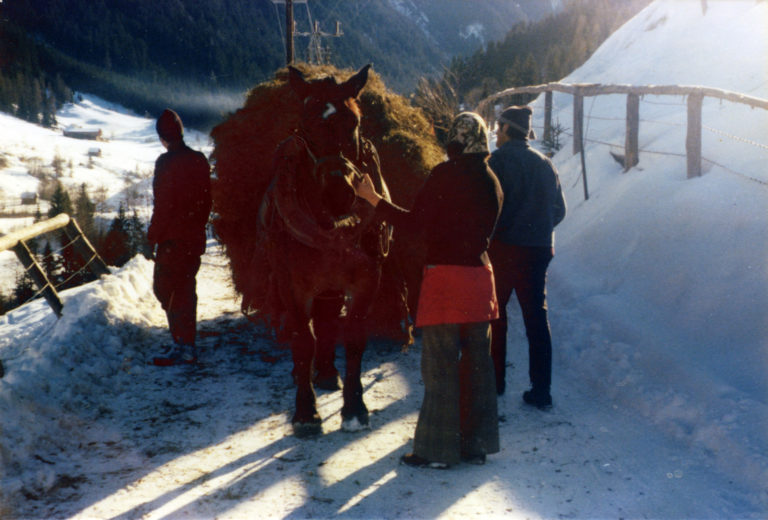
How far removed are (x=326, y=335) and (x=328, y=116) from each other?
5.91 ft

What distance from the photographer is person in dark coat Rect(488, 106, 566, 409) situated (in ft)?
13.3

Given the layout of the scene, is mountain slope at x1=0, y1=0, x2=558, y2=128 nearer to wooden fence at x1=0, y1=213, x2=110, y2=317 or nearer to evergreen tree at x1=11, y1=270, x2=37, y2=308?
evergreen tree at x1=11, y1=270, x2=37, y2=308

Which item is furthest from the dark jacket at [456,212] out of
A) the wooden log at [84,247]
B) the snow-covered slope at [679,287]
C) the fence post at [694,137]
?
the wooden log at [84,247]

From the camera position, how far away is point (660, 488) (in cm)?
289

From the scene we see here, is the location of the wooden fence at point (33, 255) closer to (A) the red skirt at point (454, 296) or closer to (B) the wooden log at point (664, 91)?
(A) the red skirt at point (454, 296)

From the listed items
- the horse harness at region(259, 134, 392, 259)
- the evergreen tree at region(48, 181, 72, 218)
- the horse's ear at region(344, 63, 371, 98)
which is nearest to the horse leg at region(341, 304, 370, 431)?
the horse harness at region(259, 134, 392, 259)

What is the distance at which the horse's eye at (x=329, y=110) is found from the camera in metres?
3.21

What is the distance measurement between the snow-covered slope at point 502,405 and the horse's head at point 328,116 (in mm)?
1865

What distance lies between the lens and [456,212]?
3129 mm

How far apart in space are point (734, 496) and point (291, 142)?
3243mm

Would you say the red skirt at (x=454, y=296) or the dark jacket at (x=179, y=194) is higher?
the dark jacket at (x=179, y=194)

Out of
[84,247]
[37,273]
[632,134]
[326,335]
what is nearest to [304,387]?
[326,335]

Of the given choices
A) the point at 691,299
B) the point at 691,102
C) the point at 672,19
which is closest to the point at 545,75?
the point at 672,19

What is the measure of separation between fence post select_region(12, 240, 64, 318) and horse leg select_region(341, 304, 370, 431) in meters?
3.30
